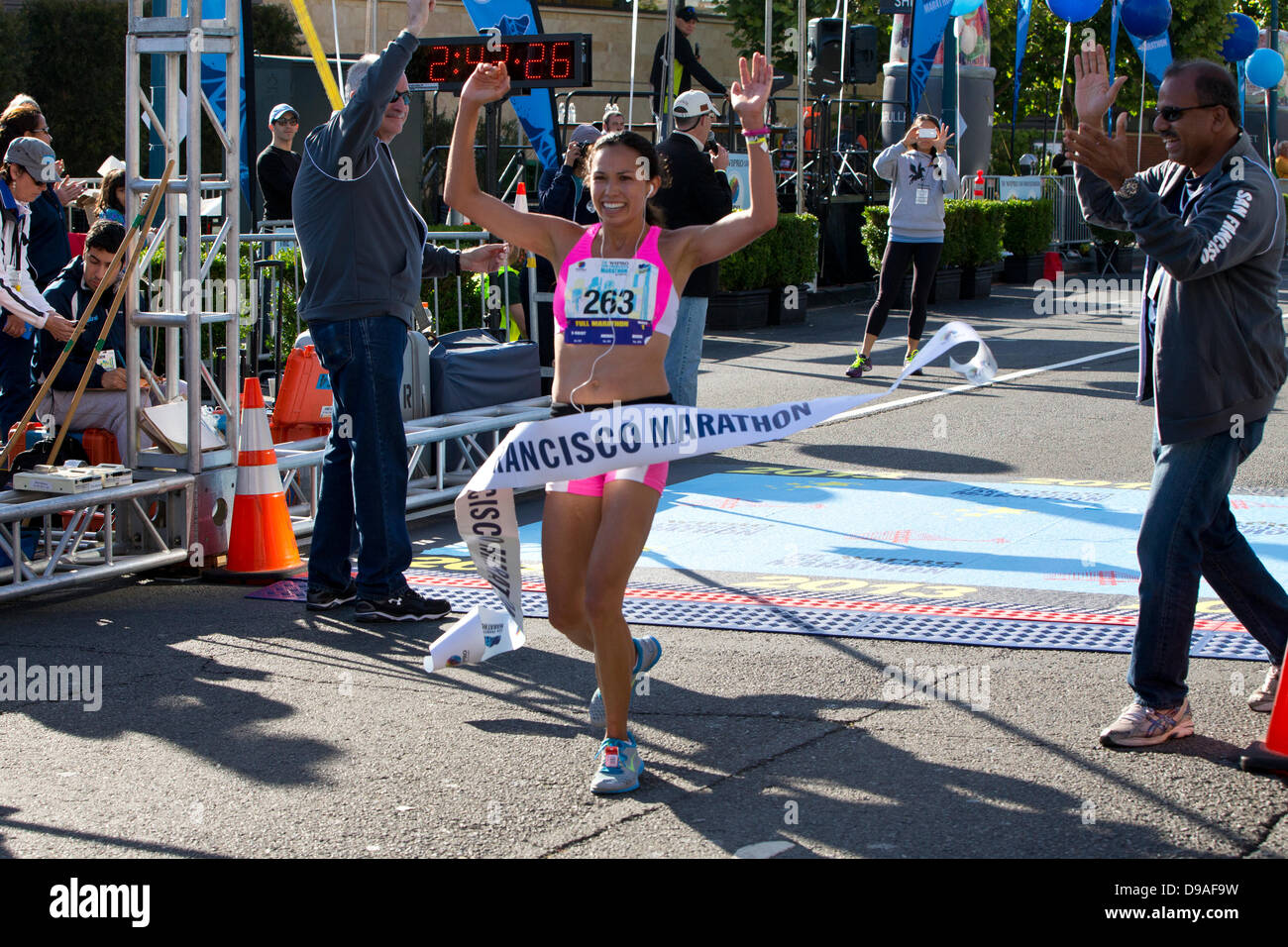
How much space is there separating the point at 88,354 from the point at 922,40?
17.2m

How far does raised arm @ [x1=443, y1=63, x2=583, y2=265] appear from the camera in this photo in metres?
A: 4.96

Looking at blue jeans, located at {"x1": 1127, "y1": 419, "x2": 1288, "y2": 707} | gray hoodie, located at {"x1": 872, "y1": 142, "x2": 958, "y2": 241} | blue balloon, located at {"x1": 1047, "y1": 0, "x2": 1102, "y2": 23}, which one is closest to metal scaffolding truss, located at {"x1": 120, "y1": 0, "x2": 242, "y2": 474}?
blue jeans, located at {"x1": 1127, "y1": 419, "x2": 1288, "y2": 707}

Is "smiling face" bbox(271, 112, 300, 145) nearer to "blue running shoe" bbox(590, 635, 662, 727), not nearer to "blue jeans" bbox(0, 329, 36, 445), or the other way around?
"blue jeans" bbox(0, 329, 36, 445)

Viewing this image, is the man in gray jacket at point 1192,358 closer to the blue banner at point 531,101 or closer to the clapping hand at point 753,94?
the clapping hand at point 753,94

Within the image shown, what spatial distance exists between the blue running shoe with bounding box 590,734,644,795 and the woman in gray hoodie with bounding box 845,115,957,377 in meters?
→ 9.33

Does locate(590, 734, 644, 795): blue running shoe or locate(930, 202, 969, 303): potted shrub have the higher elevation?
locate(930, 202, 969, 303): potted shrub

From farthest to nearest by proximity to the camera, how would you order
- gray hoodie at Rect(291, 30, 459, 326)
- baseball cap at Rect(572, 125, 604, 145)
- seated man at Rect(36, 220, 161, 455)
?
baseball cap at Rect(572, 125, 604, 145) → seated man at Rect(36, 220, 161, 455) → gray hoodie at Rect(291, 30, 459, 326)

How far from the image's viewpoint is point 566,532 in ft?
15.3

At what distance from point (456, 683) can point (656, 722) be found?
0.91 m

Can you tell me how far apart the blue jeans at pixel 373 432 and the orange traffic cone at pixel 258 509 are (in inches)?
31.4

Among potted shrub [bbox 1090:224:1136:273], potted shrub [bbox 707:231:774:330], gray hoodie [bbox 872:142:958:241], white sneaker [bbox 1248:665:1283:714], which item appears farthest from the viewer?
potted shrub [bbox 1090:224:1136:273]

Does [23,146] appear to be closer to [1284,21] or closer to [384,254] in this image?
[384,254]

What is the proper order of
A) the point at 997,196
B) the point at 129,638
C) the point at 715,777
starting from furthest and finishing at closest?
the point at 997,196 → the point at 129,638 → the point at 715,777
